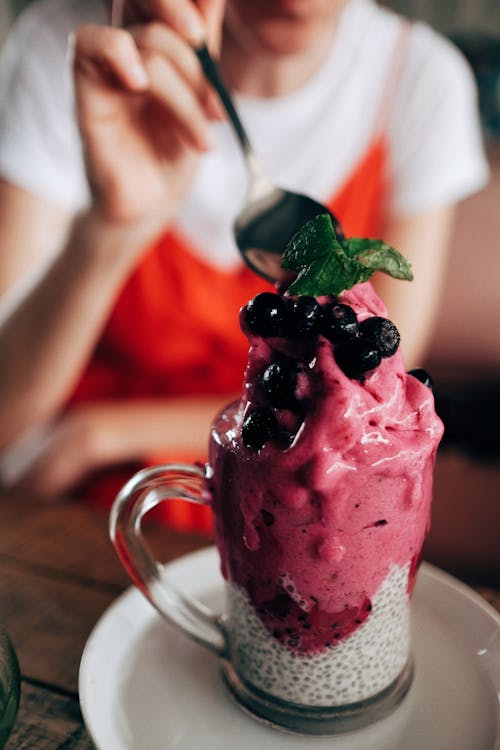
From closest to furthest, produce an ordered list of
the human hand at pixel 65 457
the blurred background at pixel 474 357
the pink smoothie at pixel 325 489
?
the pink smoothie at pixel 325 489, the human hand at pixel 65 457, the blurred background at pixel 474 357

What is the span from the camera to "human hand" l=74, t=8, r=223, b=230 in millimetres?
804

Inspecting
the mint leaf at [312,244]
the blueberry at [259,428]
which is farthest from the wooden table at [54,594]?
the mint leaf at [312,244]

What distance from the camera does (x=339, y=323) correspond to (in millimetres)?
452

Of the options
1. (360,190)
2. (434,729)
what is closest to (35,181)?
(360,190)

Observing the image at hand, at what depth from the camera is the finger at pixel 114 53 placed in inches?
30.6

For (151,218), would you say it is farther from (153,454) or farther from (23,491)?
(23,491)

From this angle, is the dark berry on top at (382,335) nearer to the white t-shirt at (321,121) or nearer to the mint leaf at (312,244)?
the mint leaf at (312,244)

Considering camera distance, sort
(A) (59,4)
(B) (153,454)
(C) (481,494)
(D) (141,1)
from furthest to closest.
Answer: (C) (481,494) < (A) (59,4) < (B) (153,454) < (D) (141,1)

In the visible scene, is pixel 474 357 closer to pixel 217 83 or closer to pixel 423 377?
pixel 217 83

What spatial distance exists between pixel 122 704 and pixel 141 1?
0.75 m

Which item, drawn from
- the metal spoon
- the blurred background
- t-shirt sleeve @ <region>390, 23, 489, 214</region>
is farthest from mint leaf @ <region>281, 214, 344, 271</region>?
the blurred background

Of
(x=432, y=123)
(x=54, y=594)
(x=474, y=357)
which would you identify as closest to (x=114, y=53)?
(x=54, y=594)

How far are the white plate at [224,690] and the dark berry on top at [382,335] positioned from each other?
27 cm

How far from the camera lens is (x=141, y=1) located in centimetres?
84
